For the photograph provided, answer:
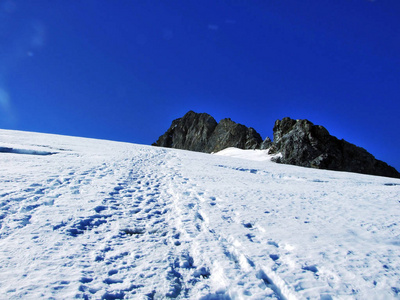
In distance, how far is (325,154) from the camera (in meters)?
38.2

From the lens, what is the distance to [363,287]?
3.66 metres

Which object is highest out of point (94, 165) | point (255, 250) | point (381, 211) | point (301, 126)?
point (301, 126)

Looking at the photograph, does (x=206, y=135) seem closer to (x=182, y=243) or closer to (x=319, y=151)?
(x=319, y=151)

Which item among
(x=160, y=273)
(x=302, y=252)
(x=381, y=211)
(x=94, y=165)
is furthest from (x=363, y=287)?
(x=94, y=165)

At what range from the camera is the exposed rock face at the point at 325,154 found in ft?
124

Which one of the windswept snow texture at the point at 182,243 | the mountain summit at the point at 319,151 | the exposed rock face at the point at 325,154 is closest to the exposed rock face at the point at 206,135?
the mountain summit at the point at 319,151

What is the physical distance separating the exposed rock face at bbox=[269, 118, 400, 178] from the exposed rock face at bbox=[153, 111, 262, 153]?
2352 centimetres

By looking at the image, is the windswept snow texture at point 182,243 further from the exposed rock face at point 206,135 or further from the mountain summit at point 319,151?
the exposed rock face at point 206,135

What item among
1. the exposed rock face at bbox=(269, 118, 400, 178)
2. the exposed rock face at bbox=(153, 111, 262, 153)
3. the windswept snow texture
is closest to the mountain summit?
the exposed rock face at bbox=(269, 118, 400, 178)

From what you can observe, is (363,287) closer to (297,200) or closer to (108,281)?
(108,281)

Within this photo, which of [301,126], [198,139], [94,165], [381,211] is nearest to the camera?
[381,211]

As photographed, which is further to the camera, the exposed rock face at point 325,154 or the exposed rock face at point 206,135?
the exposed rock face at point 206,135

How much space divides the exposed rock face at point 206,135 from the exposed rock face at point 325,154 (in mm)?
23519

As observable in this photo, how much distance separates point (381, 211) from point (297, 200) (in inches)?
105
